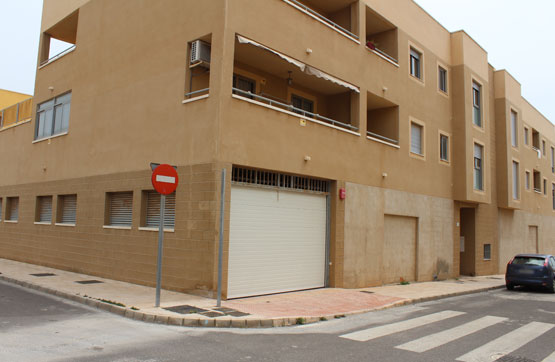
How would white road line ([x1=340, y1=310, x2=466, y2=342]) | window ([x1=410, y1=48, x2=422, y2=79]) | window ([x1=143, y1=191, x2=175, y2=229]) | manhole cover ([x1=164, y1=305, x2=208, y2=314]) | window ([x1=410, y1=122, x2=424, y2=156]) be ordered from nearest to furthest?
1. white road line ([x1=340, y1=310, x2=466, y2=342])
2. manhole cover ([x1=164, y1=305, x2=208, y2=314])
3. window ([x1=143, y1=191, x2=175, y2=229])
4. window ([x1=410, y1=122, x2=424, y2=156])
5. window ([x1=410, y1=48, x2=422, y2=79])

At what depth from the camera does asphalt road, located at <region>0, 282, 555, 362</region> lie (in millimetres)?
6246

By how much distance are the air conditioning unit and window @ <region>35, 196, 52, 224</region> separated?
949 centimetres

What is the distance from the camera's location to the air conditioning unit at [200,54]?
11.4 m

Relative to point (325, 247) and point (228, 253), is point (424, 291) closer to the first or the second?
point (325, 247)

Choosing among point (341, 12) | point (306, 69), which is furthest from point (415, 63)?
point (306, 69)

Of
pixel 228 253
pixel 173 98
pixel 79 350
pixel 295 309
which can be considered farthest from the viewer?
pixel 173 98

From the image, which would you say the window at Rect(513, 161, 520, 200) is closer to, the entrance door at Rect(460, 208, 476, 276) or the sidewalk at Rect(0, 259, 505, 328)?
the entrance door at Rect(460, 208, 476, 276)

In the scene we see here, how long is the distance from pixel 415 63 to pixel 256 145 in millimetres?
10815

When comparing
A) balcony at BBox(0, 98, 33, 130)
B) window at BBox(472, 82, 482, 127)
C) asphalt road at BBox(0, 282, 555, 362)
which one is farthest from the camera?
window at BBox(472, 82, 482, 127)

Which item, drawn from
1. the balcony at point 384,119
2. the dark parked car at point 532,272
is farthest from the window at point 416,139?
the dark parked car at point 532,272

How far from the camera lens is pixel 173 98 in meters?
12.0

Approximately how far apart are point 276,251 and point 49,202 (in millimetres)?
10361

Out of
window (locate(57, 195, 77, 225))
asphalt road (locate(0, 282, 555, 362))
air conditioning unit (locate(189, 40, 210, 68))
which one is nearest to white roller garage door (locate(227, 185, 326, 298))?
asphalt road (locate(0, 282, 555, 362))

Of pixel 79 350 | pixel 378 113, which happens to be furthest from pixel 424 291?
pixel 79 350
